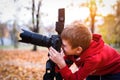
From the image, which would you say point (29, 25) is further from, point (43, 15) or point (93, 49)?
point (93, 49)

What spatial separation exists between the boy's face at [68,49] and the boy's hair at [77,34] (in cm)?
1

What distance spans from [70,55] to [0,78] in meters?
0.84

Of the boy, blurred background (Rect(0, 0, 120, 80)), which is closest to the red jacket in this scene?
the boy

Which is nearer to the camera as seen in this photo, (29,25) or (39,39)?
(39,39)

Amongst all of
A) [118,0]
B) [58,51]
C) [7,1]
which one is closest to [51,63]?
[58,51]

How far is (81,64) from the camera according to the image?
103cm

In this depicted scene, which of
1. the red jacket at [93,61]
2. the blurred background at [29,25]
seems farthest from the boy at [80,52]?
the blurred background at [29,25]

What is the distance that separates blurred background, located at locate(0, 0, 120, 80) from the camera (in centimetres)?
174

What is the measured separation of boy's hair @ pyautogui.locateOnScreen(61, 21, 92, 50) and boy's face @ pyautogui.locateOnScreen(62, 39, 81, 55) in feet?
0.05

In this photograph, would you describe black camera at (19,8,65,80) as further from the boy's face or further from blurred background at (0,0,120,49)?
blurred background at (0,0,120,49)

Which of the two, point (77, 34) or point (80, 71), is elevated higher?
point (77, 34)

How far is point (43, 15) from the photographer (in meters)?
1.78

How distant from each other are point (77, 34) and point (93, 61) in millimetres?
99

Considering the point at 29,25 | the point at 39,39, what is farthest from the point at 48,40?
the point at 29,25
